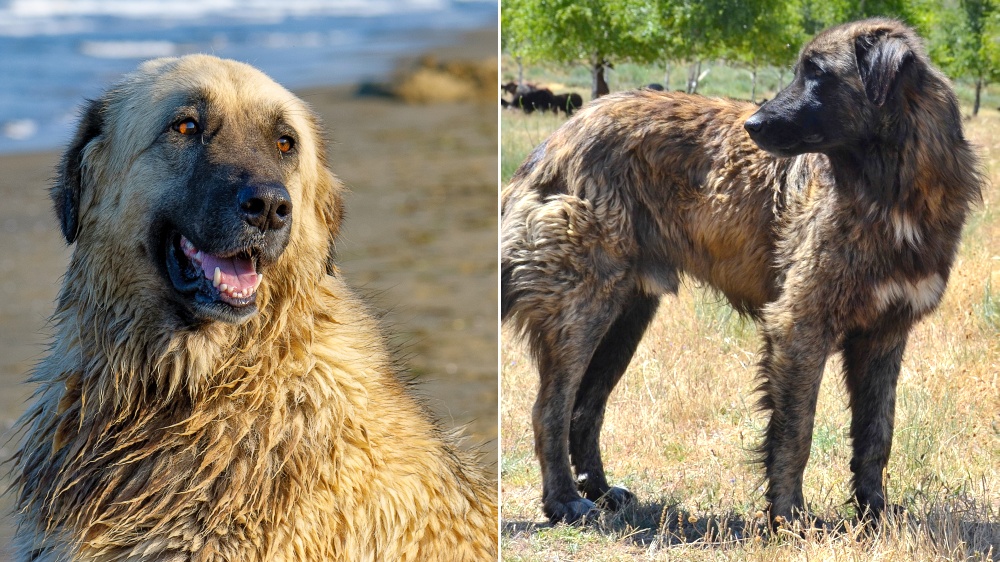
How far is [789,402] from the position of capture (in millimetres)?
3598

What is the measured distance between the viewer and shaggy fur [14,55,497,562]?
2760 millimetres

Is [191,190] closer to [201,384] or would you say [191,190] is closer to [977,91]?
[201,384]

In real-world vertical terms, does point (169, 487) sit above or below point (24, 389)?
above

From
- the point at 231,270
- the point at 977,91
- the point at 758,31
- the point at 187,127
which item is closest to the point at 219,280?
the point at 231,270

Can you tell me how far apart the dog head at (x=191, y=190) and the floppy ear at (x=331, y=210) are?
0.06 metres

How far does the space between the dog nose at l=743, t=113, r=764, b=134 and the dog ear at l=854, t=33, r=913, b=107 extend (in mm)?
319

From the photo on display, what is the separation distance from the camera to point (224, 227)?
8.79 ft

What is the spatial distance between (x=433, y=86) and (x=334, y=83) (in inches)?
43.0

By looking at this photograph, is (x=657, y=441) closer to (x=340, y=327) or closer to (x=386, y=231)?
(x=340, y=327)

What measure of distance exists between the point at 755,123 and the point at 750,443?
1001 millimetres

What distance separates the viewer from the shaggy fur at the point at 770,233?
3.50 m

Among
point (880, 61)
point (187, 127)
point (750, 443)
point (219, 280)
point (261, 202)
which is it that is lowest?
point (750, 443)

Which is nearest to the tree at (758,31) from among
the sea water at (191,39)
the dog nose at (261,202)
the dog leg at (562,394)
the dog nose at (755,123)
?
the dog nose at (755,123)

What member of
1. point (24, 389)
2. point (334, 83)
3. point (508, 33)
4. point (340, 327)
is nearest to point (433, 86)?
point (334, 83)
